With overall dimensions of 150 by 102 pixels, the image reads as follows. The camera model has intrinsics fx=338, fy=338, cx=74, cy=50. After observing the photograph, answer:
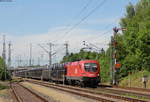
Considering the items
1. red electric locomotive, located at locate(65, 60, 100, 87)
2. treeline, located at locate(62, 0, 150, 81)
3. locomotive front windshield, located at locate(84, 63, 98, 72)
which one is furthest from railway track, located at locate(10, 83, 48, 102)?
treeline, located at locate(62, 0, 150, 81)

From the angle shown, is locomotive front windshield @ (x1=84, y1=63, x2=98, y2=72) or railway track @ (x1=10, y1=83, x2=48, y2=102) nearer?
railway track @ (x1=10, y1=83, x2=48, y2=102)

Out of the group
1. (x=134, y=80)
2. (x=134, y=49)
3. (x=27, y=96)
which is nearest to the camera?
(x=27, y=96)

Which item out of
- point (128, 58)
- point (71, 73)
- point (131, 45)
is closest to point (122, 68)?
point (128, 58)

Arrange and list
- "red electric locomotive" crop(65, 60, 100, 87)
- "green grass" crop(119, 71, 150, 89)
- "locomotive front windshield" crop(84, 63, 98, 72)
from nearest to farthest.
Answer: "red electric locomotive" crop(65, 60, 100, 87) → "locomotive front windshield" crop(84, 63, 98, 72) → "green grass" crop(119, 71, 150, 89)

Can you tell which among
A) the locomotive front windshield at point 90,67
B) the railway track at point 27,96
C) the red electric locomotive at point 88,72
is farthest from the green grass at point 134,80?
the railway track at point 27,96

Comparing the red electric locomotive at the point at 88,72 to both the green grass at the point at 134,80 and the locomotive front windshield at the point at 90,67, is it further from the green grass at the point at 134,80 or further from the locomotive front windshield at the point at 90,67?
the green grass at the point at 134,80

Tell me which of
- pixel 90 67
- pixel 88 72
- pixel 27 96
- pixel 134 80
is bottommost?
pixel 27 96

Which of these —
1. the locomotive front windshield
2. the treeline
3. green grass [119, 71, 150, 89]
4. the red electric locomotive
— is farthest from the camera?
the treeline

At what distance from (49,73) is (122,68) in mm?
18396

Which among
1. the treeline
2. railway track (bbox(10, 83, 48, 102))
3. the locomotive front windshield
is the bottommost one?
railway track (bbox(10, 83, 48, 102))

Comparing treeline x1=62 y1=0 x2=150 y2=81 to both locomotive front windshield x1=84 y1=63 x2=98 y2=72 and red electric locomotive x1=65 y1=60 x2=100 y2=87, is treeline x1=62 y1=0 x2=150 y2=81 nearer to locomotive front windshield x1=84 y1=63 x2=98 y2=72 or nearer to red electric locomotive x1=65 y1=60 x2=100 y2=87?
red electric locomotive x1=65 y1=60 x2=100 y2=87

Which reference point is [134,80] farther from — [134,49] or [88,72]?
[88,72]

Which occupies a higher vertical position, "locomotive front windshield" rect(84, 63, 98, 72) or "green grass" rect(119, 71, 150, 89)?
"locomotive front windshield" rect(84, 63, 98, 72)

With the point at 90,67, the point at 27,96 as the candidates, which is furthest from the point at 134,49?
the point at 27,96
